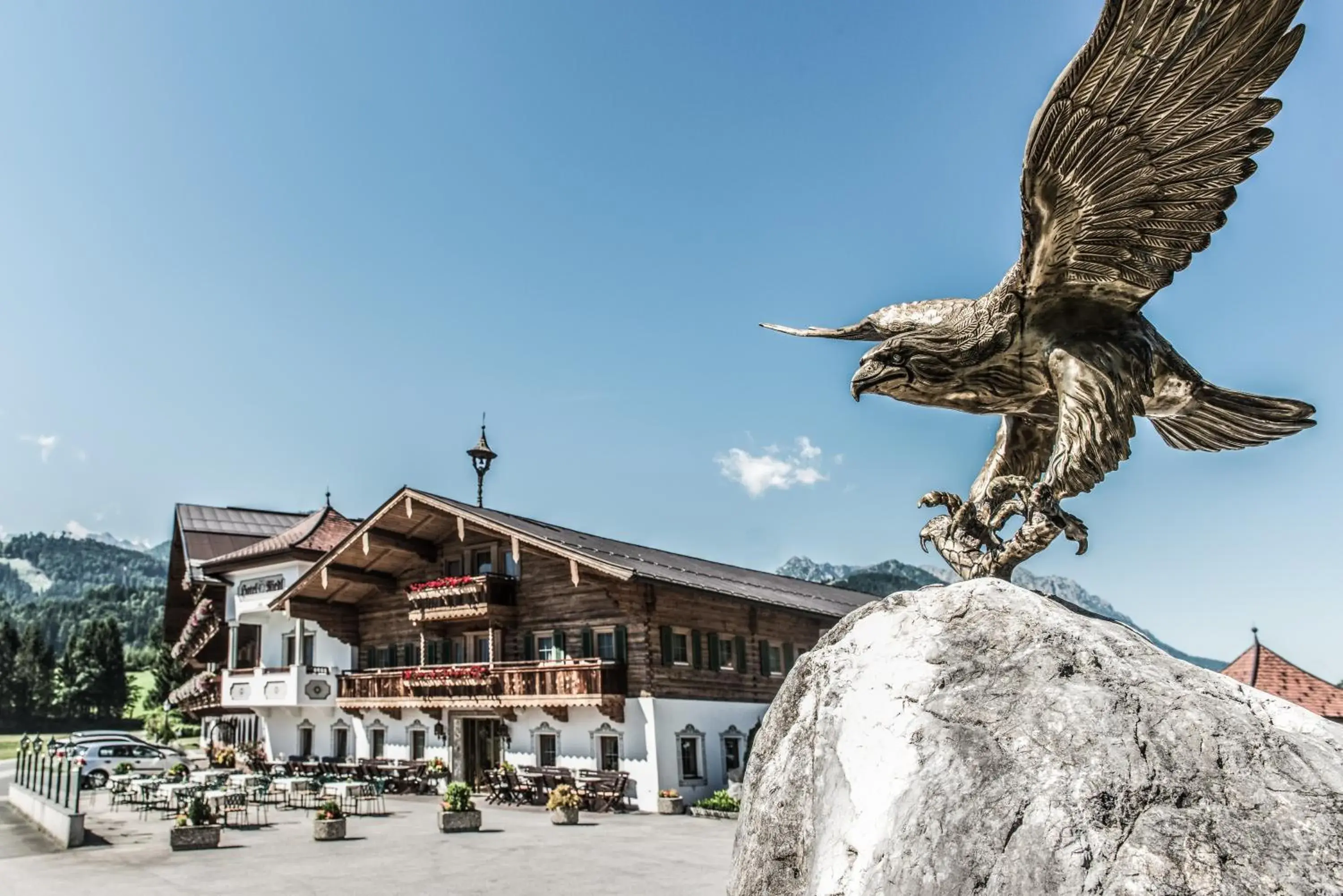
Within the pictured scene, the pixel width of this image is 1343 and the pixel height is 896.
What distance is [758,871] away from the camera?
4777 mm

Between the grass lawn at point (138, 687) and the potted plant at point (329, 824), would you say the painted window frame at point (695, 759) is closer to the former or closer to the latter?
the potted plant at point (329, 824)

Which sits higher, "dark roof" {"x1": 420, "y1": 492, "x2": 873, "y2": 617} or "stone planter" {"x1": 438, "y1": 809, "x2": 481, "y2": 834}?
"dark roof" {"x1": 420, "y1": 492, "x2": 873, "y2": 617}

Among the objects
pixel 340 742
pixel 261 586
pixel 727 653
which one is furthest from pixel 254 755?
pixel 727 653

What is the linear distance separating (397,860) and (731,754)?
40.7 feet

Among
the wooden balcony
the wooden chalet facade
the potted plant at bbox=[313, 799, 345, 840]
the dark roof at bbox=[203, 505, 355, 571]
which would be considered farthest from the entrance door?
the wooden balcony

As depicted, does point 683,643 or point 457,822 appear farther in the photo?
point 683,643

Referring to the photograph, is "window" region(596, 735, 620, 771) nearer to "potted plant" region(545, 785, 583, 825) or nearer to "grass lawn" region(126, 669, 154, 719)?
"potted plant" region(545, 785, 583, 825)

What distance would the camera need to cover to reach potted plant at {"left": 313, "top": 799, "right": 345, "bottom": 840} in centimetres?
1917

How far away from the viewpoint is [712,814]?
2302 centimetres

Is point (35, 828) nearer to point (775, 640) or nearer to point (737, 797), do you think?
point (737, 797)

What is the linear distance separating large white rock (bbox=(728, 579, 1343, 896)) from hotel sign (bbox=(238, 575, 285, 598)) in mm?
36298

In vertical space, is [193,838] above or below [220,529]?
below

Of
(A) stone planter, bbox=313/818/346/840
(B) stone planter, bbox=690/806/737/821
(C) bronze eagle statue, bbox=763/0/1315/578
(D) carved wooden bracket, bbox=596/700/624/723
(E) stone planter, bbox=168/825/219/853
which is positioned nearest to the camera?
(C) bronze eagle statue, bbox=763/0/1315/578

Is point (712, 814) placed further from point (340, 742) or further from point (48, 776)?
point (340, 742)
